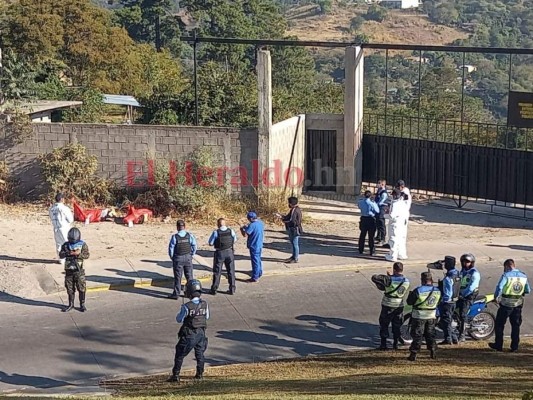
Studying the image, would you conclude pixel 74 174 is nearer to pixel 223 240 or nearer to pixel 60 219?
pixel 60 219

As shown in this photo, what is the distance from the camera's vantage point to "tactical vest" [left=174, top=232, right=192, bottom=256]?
15.9 m

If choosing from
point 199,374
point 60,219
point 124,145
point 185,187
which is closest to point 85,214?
point 124,145

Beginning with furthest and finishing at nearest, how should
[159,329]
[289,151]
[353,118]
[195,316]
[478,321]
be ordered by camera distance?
[353,118], [289,151], [159,329], [478,321], [195,316]

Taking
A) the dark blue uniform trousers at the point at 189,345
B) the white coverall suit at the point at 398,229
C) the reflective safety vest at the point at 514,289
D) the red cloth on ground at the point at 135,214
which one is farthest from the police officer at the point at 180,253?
the reflective safety vest at the point at 514,289

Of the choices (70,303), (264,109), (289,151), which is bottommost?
(70,303)

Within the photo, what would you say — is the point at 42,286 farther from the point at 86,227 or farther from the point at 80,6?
the point at 80,6

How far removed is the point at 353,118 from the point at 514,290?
424 inches

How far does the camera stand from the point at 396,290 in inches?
533

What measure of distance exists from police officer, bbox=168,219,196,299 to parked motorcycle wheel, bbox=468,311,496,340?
4981 millimetres

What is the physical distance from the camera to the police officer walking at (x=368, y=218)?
18308 mm

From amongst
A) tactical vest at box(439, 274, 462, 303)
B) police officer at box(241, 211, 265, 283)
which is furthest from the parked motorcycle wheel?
police officer at box(241, 211, 265, 283)

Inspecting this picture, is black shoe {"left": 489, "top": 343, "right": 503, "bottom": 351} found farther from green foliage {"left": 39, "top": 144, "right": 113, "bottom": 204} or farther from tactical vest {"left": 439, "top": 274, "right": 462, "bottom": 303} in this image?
green foliage {"left": 39, "top": 144, "right": 113, "bottom": 204}

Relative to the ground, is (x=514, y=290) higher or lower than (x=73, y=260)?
lower

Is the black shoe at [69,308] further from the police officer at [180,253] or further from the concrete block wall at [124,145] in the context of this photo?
the concrete block wall at [124,145]
